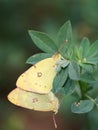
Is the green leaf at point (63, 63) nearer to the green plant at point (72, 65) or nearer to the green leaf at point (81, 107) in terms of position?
the green plant at point (72, 65)

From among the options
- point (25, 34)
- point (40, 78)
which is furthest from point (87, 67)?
point (25, 34)

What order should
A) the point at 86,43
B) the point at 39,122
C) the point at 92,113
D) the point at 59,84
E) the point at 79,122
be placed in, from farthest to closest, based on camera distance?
the point at 39,122, the point at 79,122, the point at 92,113, the point at 86,43, the point at 59,84

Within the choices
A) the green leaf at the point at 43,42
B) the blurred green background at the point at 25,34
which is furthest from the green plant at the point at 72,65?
the blurred green background at the point at 25,34

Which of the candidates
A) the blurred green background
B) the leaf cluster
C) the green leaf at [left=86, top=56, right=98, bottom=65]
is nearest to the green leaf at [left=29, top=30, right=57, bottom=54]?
the leaf cluster

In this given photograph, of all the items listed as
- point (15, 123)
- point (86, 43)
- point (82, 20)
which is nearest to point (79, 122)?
point (15, 123)

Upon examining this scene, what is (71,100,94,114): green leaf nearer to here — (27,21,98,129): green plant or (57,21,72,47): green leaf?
(27,21,98,129): green plant

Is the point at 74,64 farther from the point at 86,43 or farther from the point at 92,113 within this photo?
the point at 92,113
